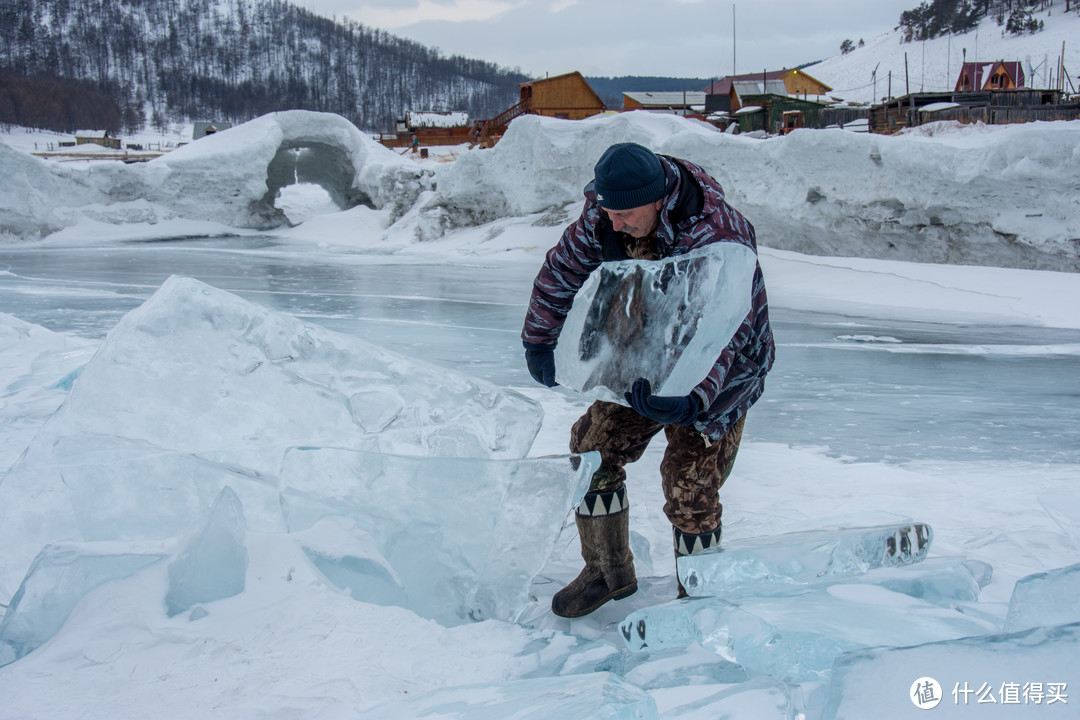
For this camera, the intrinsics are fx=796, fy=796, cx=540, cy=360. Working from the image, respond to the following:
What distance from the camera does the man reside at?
1.76 m

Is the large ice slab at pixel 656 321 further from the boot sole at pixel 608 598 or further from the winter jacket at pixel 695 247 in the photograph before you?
the boot sole at pixel 608 598

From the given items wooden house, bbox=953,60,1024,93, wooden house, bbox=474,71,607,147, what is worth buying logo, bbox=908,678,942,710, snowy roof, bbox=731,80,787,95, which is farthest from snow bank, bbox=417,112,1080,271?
snowy roof, bbox=731,80,787,95

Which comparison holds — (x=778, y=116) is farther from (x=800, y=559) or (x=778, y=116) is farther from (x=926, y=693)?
(x=926, y=693)

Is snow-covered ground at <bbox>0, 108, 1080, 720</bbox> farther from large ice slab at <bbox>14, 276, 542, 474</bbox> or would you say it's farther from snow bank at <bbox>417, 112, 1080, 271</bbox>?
snow bank at <bbox>417, 112, 1080, 271</bbox>

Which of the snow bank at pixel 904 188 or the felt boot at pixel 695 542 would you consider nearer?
the felt boot at pixel 695 542

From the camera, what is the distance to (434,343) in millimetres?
5852

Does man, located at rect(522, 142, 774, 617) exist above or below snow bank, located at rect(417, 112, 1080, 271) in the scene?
below

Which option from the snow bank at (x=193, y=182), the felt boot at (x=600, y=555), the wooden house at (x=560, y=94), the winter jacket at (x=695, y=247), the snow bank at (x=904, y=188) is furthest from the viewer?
the wooden house at (x=560, y=94)

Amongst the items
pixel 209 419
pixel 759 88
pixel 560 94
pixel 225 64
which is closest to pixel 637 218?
pixel 209 419

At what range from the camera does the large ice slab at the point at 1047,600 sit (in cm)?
145

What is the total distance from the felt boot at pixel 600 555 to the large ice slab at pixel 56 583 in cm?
99

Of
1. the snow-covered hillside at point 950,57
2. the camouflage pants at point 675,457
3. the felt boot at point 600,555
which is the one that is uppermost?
the snow-covered hillside at point 950,57

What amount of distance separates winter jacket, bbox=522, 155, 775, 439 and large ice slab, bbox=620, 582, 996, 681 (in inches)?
16.2

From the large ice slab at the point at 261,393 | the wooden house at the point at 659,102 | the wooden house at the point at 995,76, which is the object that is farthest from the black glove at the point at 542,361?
the wooden house at the point at 995,76
